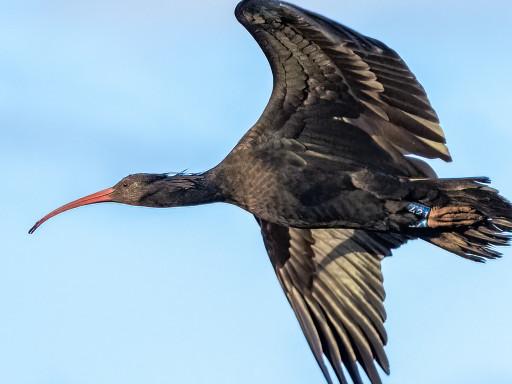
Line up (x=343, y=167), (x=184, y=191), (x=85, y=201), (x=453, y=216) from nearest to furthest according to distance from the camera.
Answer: (x=453, y=216) < (x=343, y=167) < (x=184, y=191) < (x=85, y=201)

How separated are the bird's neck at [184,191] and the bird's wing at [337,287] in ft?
4.52

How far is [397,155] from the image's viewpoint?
46.1 ft

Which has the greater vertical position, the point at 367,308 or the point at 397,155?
the point at 397,155

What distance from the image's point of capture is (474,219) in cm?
1375

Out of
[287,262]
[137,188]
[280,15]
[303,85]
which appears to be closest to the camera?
[280,15]

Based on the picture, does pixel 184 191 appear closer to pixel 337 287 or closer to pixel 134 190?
pixel 134 190

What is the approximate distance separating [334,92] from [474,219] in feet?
6.77

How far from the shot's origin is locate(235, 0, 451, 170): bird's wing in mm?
12852

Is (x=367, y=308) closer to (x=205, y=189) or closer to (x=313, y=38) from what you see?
(x=205, y=189)

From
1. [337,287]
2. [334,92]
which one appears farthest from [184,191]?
[337,287]

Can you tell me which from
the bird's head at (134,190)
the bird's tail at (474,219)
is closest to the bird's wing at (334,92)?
Result: the bird's tail at (474,219)

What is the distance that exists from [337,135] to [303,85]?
769mm

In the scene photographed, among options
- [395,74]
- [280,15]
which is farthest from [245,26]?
[395,74]

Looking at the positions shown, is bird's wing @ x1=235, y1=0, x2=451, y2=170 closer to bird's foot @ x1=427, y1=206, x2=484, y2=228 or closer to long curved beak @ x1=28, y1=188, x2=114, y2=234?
bird's foot @ x1=427, y1=206, x2=484, y2=228
